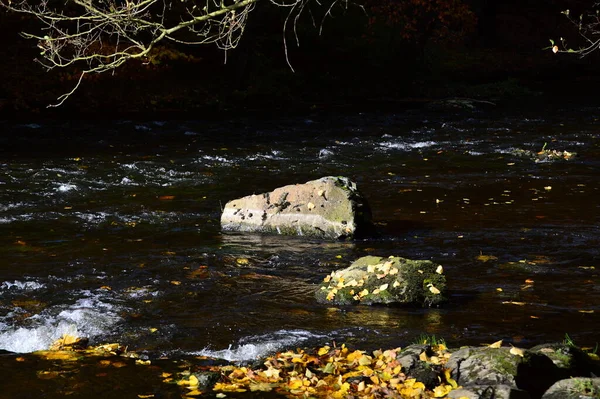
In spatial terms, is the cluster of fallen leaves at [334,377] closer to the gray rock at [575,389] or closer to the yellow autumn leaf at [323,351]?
the yellow autumn leaf at [323,351]

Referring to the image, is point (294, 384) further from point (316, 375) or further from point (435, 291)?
point (435, 291)

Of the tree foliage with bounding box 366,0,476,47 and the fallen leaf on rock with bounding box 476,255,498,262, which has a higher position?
the tree foliage with bounding box 366,0,476,47

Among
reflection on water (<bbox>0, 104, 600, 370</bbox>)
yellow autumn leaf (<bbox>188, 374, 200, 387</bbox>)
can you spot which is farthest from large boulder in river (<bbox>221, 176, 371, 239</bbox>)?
yellow autumn leaf (<bbox>188, 374, 200, 387</bbox>)

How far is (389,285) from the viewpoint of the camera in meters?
8.16

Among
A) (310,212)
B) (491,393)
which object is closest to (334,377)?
(491,393)

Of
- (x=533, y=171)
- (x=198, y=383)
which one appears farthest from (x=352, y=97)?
(x=198, y=383)

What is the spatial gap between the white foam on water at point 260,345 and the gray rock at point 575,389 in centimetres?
230

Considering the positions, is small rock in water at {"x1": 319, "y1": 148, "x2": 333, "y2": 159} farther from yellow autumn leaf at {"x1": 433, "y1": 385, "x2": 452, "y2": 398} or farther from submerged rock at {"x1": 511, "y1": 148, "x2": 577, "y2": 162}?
yellow autumn leaf at {"x1": 433, "y1": 385, "x2": 452, "y2": 398}

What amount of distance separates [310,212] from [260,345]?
4.06 meters

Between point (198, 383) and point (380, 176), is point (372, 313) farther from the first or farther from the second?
point (380, 176)

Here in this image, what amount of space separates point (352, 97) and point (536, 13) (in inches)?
773

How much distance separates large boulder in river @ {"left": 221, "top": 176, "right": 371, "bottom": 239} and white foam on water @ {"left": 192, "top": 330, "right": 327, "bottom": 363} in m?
3.53

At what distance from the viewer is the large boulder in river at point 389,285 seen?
8.08 meters

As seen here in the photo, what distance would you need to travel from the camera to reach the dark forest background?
23844 mm
